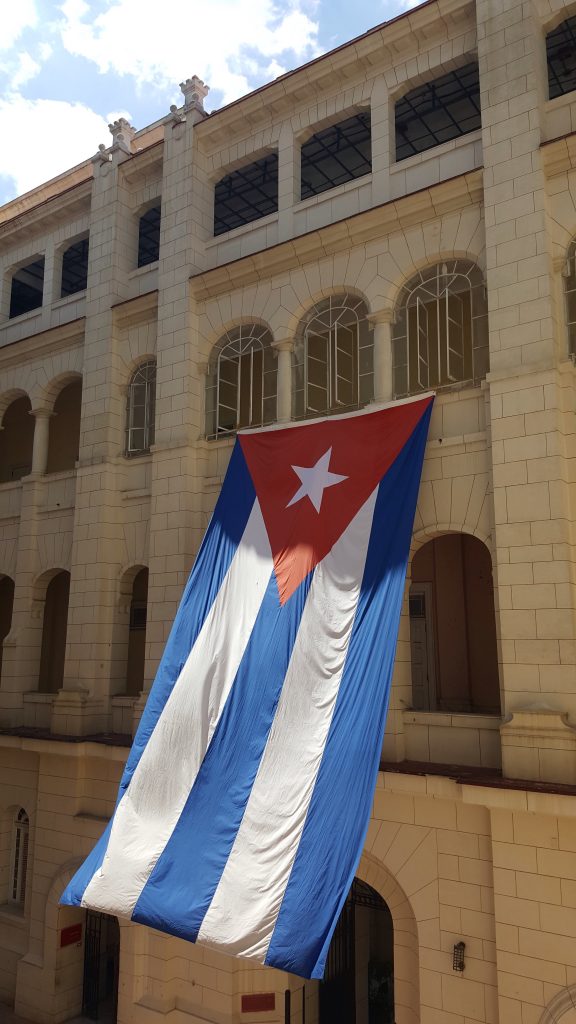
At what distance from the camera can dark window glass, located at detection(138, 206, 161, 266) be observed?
67.5 feet

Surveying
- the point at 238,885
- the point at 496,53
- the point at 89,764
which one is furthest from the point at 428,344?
the point at 89,764

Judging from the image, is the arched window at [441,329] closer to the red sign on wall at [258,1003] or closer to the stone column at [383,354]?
the stone column at [383,354]

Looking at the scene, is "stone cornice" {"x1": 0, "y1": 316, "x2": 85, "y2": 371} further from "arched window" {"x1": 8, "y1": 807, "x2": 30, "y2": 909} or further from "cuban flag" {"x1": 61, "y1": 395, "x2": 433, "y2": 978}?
"arched window" {"x1": 8, "y1": 807, "x2": 30, "y2": 909}

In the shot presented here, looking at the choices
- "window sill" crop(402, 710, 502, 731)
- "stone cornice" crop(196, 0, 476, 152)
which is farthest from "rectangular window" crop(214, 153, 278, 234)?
"window sill" crop(402, 710, 502, 731)

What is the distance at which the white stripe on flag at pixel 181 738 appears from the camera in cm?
1032

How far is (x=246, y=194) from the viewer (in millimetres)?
20562

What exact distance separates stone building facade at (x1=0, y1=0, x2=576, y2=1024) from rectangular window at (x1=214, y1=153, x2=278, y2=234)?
8cm

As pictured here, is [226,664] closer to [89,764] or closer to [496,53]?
[89,764]

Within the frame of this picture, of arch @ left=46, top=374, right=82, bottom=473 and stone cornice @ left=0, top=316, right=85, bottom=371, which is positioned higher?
stone cornice @ left=0, top=316, right=85, bottom=371

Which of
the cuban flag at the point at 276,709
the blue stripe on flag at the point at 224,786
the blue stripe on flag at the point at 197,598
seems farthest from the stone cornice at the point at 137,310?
the blue stripe on flag at the point at 224,786

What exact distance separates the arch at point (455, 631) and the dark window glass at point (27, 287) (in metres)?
15.2

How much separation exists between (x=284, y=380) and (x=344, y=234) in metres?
3.03

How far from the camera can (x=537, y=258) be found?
12.1m

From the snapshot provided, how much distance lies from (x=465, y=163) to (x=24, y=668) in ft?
49.1
